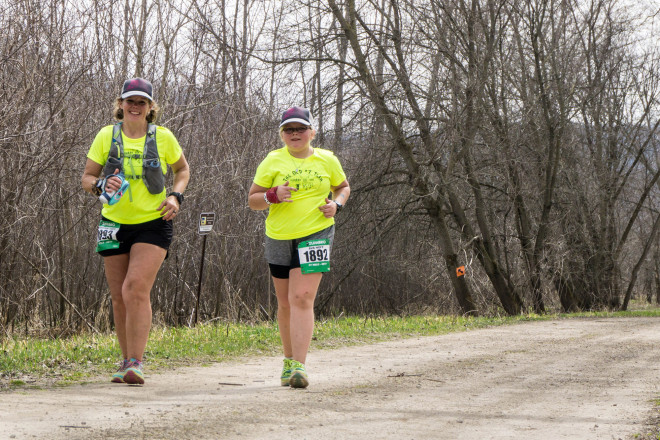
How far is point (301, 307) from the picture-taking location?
5.79 m

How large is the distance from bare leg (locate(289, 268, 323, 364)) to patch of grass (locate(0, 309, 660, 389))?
156cm

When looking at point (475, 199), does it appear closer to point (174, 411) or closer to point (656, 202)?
point (174, 411)

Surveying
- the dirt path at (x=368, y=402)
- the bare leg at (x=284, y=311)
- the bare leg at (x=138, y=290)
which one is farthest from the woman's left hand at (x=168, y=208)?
the dirt path at (x=368, y=402)

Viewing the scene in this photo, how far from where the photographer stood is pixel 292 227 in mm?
5824

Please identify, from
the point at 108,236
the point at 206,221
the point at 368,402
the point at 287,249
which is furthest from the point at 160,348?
the point at 368,402

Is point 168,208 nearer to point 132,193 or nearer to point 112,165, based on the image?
point 132,193

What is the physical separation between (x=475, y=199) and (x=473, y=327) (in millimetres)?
5623

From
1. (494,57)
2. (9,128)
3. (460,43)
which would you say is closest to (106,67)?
(9,128)

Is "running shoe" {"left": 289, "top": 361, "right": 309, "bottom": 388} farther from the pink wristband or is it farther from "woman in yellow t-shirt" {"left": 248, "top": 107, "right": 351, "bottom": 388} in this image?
the pink wristband

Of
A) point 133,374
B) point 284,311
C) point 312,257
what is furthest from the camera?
point 284,311

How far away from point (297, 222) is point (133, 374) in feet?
5.01

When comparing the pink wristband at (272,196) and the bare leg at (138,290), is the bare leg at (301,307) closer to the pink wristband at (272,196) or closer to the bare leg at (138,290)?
the pink wristband at (272,196)

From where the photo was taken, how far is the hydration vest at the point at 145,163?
5.66 m

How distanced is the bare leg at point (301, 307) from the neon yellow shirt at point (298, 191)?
0.30 meters
